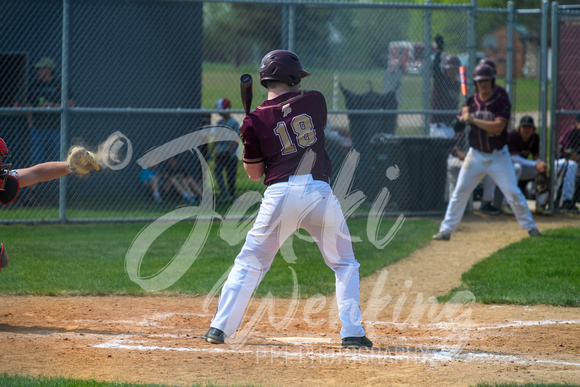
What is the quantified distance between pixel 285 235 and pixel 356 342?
0.90 meters

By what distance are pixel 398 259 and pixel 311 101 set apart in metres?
3.92

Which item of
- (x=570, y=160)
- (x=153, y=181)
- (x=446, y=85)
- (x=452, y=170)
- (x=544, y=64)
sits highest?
(x=544, y=64)

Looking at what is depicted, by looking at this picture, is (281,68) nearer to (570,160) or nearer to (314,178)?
(314,178)

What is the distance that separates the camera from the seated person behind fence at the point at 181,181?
10.7 metres

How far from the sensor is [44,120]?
33.7 ft

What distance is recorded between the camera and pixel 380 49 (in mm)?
11023

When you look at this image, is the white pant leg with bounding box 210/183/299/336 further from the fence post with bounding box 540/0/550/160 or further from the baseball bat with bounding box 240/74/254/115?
the fence post with bounding box 540/0/550/160

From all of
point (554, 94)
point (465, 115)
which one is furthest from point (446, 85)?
point (465, 115)

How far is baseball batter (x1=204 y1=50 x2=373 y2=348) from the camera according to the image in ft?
15.0

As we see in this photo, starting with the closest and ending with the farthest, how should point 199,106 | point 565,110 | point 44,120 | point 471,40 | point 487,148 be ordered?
point 487,148 → point 44,120 → point 471,40 → point 565,110 → point 199,106

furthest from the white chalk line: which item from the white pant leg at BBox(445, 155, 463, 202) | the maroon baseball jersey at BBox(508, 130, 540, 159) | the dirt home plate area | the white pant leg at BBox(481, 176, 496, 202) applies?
the maroon baseball jersey at BBox(508, 130, 540, 159)

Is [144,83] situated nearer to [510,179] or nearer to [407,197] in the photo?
[407,197]

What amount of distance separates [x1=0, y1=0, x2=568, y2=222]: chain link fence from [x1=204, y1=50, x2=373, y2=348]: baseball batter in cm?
552

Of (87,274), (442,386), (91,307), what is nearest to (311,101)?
(442,386)
